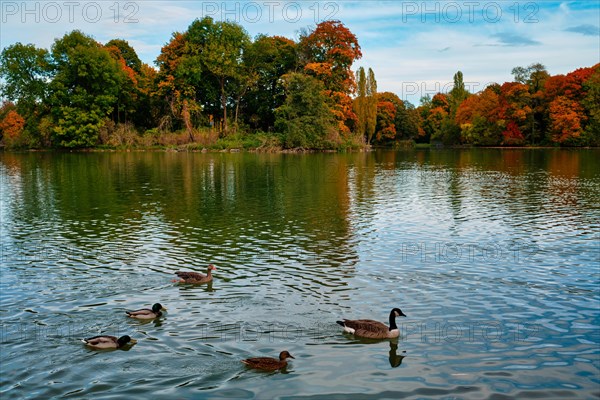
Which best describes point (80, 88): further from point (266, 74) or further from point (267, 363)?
point (267, 363)

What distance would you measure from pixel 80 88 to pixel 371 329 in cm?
8891

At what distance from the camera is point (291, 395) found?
9.32 meters

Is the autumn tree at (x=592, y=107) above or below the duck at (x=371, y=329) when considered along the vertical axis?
above

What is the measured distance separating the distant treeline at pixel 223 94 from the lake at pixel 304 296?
58119 millimetres

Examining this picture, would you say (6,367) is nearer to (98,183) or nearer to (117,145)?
(98,183)

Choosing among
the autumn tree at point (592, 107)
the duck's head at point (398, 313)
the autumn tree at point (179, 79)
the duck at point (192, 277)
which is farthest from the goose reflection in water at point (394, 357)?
the autumn tree at point (592, 107)

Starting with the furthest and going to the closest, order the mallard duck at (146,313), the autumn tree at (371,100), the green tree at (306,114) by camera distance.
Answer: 1. the autumn tree at (371,100)
2. the green tree at (306,114)
3. the mallard duck at (146,313)

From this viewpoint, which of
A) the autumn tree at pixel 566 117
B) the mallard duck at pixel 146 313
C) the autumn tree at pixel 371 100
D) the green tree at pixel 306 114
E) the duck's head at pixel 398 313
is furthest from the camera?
the autumn tree at pixel 371 100

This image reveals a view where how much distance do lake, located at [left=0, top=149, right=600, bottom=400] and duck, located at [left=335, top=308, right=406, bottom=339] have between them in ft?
0.56

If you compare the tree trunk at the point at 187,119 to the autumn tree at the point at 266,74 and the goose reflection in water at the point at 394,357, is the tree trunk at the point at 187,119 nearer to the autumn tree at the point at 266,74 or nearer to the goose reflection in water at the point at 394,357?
the autumn tree at the point at 266,74

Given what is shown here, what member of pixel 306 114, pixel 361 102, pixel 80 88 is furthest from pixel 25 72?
pixel 361 102

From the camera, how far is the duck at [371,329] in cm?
1152

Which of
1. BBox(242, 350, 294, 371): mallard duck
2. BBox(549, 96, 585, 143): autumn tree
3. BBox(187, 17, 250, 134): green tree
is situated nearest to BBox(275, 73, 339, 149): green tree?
BBox(187, 17, 250, 134): green tree

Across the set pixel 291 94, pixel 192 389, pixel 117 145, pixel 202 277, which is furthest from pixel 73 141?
pixel 192 389
